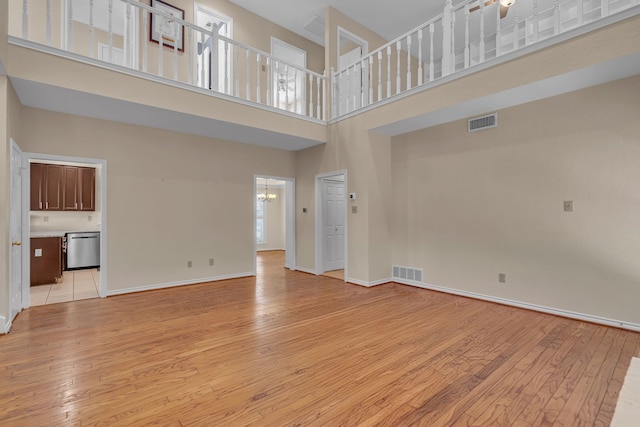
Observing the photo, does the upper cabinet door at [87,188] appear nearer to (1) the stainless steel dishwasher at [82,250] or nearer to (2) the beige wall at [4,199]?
(1) the stainless steel dishwasher at [82,250]

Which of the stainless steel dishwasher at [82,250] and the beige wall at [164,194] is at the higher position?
the beige wall at [164,194]

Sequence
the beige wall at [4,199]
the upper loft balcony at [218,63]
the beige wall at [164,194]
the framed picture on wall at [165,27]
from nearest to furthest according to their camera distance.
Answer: the beige wall at [4,199] < the upper loft balcony at [218,63] < the beige wall at [164,194] < the framed picture on wall at [165,27]

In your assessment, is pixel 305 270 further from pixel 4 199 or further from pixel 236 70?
Answer: pixel 4 199

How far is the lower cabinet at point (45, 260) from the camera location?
515cm

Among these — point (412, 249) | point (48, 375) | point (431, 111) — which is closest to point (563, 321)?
point (412, 249)

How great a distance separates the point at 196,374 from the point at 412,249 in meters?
3.88

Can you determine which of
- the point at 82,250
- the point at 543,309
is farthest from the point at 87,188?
the point at 543,309

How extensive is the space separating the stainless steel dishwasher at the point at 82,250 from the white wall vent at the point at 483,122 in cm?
782

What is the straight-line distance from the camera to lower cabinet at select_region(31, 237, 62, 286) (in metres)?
5.15

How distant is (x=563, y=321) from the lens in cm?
348

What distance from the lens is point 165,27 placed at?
538 centimetres

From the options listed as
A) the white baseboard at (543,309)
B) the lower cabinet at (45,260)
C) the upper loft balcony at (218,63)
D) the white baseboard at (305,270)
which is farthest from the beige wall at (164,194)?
the white baseboard at (543,309)

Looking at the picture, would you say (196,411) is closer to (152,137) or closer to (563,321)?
(563,321)

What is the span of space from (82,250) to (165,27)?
5.00 meters
